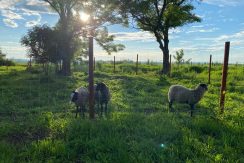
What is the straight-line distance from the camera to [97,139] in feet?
22.5

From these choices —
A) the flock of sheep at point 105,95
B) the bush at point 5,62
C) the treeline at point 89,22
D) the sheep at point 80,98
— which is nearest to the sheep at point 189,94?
the flock of sheep at point 105,95

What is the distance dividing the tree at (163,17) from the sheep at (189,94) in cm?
1913

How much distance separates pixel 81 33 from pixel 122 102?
60.9 feet

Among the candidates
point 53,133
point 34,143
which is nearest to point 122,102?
point 53,133

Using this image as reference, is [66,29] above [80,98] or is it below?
above

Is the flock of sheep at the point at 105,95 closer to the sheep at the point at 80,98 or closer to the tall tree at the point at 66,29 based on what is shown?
the sheep at the point at 80,98

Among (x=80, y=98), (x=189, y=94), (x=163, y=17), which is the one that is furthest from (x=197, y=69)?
(x=80, y=98)

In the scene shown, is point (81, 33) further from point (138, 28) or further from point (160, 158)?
point (160, 158)

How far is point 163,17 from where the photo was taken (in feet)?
107

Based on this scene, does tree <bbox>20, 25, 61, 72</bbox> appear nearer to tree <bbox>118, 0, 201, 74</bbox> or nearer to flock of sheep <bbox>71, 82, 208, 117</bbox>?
tree <bbox>118, 0, 201, 74</bbox>

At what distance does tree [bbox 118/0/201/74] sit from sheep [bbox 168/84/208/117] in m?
19.1

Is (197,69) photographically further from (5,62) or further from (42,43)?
(5,62)

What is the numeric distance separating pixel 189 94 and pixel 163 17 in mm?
22642

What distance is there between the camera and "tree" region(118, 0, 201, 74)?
30969 mm
